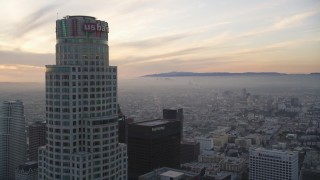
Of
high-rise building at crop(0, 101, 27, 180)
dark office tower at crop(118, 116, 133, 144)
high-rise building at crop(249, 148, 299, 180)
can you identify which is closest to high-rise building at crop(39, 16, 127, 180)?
dark office tower at crop(118, 116, 133, 144)

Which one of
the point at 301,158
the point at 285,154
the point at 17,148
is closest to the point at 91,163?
the point at 285,154

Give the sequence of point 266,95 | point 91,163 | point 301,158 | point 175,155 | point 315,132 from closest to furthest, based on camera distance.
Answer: point 91,163 → point 175,155 → point 301,158 → point 315,132 → point 266,95

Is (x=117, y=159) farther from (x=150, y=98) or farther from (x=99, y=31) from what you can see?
(x=150, y=98)

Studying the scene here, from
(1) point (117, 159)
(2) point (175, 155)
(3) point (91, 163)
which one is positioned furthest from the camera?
(2) point (175, 155)

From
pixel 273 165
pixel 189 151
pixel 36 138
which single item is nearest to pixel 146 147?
pixel 273 165

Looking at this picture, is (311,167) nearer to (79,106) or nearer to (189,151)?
(189,151)

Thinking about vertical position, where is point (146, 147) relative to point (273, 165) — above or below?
above

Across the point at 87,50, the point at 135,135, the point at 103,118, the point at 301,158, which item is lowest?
the point at 301,158
